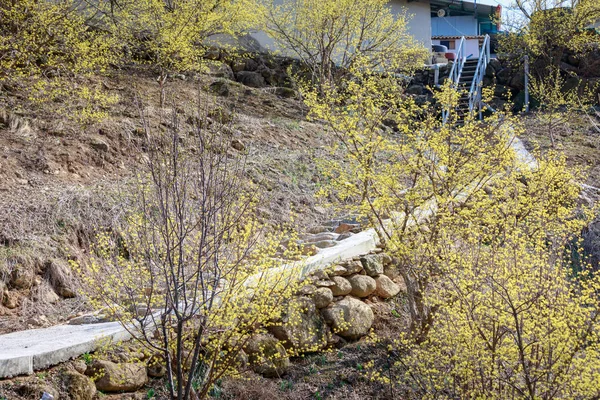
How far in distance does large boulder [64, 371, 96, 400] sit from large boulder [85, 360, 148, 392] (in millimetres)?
72

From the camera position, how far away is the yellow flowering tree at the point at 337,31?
13.9 meters

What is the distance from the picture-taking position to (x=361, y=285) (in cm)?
679

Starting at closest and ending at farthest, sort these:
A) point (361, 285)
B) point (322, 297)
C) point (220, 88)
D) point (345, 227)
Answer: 1. point (322, 297)
2. point (361, 285)
3. point (345, 227)
4. point (220, 88)

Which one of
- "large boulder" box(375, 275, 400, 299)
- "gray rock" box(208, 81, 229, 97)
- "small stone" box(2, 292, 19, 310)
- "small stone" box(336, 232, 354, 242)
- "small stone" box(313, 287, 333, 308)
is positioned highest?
"gray rock" box(208, 81, 229, 97)

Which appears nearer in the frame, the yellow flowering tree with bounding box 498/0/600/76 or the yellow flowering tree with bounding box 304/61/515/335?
the yellow flowering tree with bounding box 304/61/515/335

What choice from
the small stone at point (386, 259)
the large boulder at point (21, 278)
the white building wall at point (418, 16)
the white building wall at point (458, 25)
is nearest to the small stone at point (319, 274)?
the small stone at point (386, 259)

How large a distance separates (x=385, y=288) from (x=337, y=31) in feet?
28.4

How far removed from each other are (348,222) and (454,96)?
123 inches

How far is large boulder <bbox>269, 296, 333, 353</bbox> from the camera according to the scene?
18.8 feet

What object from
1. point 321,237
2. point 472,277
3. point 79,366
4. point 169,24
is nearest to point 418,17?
point 169,24

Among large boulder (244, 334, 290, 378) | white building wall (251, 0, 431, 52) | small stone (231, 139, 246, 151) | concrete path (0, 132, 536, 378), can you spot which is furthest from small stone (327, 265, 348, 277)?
white building wall (251, 0, 431, 52)

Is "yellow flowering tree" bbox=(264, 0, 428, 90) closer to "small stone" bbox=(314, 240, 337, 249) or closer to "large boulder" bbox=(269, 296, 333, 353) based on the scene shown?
"small stone" bbox=(314, 240, 337, 249)

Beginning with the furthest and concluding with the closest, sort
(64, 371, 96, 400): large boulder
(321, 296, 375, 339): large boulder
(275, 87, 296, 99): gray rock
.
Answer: (275, 87, 296, 99): gray rock, (321, 296, 375, 339): large boulder, (64, 371, 96, 400): large boulder

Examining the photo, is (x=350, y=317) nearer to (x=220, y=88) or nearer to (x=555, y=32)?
(x=220, y=88)
